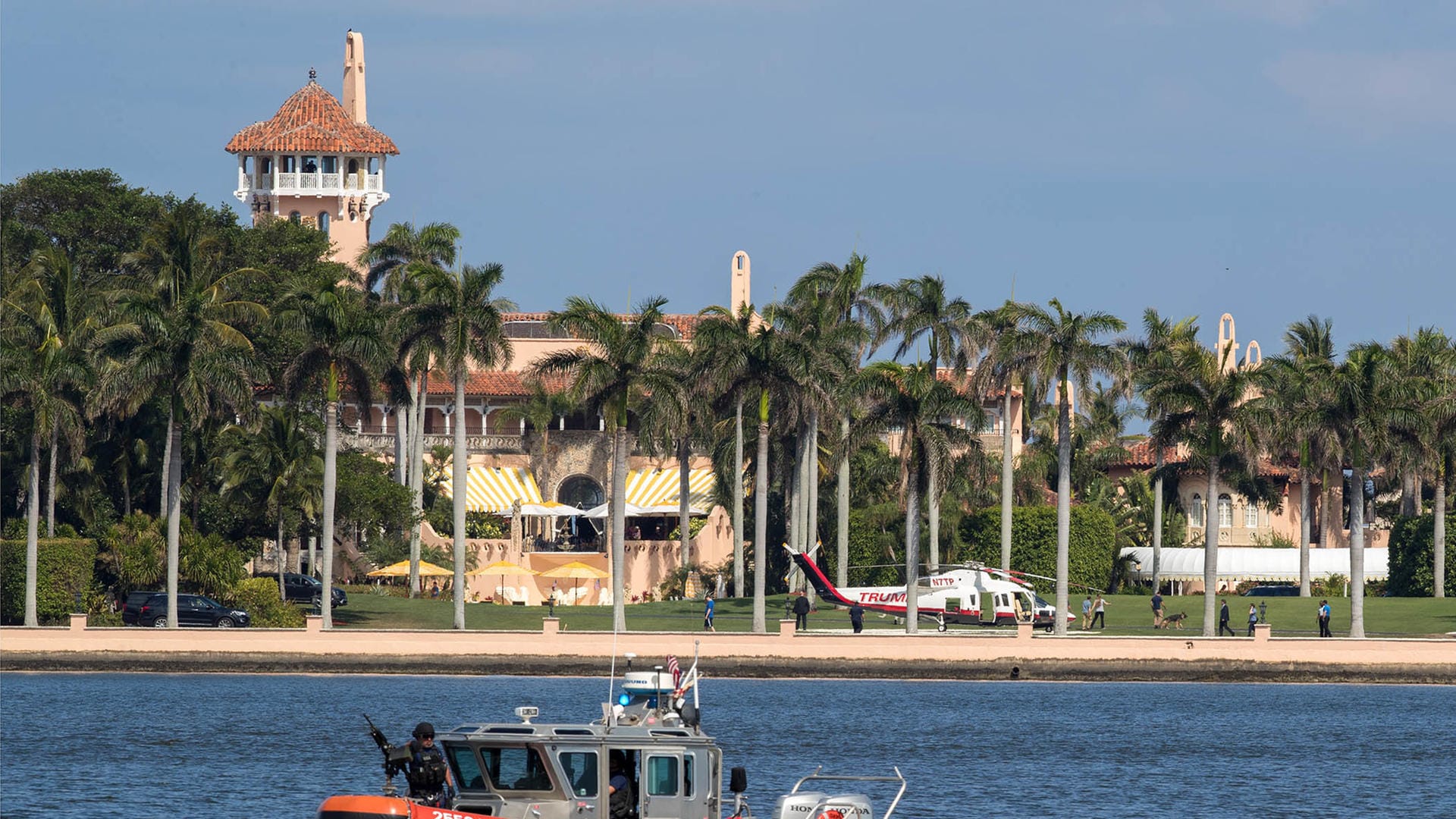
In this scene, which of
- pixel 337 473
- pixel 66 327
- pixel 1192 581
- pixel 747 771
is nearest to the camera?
pixel 747 771

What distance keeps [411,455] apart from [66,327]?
2146 centimetres

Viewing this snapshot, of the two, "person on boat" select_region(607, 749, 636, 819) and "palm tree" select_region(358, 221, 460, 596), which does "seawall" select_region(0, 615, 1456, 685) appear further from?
"person on boat" select_region(607, 749, 636, 819)

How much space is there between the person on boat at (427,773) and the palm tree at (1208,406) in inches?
1929

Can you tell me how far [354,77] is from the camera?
129625 millimetres

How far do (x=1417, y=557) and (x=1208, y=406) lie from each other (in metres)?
20.2

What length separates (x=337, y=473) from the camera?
268 ft

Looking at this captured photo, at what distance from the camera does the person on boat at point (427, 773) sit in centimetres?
2622

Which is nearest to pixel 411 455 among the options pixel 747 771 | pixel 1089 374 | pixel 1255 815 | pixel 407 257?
pixel 407 257

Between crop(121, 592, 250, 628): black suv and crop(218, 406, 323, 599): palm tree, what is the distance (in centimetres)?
597

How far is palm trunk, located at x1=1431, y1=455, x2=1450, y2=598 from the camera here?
261 ft

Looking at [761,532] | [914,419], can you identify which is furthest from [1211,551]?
[761,532]

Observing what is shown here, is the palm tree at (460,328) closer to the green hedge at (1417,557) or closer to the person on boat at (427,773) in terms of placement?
the green hedge at (1417,557)

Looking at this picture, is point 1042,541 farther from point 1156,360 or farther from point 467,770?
point 467,770

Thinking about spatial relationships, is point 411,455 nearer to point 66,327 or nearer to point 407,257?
point 407,257
